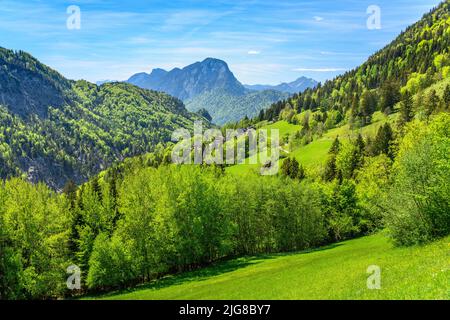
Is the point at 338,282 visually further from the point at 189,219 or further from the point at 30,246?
the point at 30,246

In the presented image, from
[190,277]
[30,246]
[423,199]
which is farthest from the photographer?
[190,277]

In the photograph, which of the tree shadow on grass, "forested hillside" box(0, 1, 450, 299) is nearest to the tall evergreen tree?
"forested hillside" box(0, 1, 450, 299)

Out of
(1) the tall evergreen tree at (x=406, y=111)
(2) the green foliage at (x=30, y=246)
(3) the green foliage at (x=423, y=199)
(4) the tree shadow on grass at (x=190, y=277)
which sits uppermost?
(1) the tall evergreen tree at (x=406, y=111)

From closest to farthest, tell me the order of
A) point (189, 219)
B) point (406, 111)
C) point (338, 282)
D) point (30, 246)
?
point (338, 282) < point (30, 246) < point (189, 219) < point (406, 111)

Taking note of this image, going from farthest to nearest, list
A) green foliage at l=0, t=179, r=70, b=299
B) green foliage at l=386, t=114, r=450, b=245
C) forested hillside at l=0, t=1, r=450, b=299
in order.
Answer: green foliage at l=0, t=179, r=70, b=299 < forested hillside at l=0, t=1, r=450, b=299 < green foliage at l=386, t=114, r=450, b=245

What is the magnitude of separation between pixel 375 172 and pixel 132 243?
72514mm

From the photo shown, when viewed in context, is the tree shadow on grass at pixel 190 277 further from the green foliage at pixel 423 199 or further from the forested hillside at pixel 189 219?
the green foliage at pixel 423 199

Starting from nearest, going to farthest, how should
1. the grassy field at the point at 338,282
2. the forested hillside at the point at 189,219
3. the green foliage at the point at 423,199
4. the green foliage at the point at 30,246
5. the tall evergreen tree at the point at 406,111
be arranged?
the grassy field at the point at 338,282 → the green foliage at the point at 423,199 → the forested hillside at the point at 189,219 → the green foliage at the point at 30,246 → the tall evergreen tree at the point at 406,111

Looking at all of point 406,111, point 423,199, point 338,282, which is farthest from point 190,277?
point 406,111

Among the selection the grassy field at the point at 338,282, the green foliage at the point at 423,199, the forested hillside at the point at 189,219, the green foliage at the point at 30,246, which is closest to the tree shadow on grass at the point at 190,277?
the grassy field at the point at 338,282

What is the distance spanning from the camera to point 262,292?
1539 inches

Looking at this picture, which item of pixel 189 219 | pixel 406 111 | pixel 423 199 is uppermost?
pixel 406 111

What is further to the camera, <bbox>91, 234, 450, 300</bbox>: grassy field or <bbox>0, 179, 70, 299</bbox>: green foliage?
<bbox>0, 179, 70, 299</bbox>: green foliage

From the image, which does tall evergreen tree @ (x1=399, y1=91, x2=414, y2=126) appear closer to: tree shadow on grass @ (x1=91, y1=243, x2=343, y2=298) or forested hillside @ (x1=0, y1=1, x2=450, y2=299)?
forested hillside @ (x1=0, y1=1, x2=450, y2=299)
